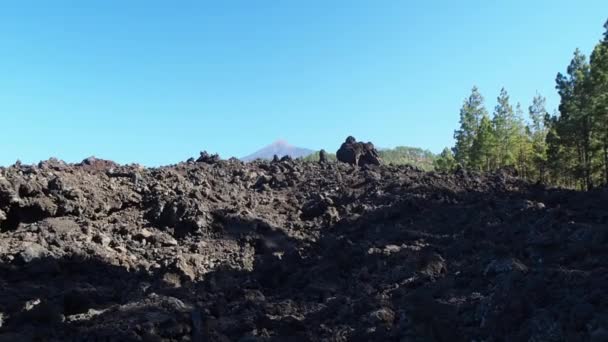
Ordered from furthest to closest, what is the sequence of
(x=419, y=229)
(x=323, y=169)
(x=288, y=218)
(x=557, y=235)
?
(x=323, y=169)
(x=288, y=218)
(x=419, y=229)
(x=557, y=235)

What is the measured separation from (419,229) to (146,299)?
9450 mm

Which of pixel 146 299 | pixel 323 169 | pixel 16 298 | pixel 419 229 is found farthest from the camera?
pixel 323 169

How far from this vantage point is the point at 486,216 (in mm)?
16938

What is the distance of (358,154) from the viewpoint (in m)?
31.7

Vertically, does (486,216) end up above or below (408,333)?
above

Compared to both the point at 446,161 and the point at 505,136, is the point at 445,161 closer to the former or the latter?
the point at 446,161

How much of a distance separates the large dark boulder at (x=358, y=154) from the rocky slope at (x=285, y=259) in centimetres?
915

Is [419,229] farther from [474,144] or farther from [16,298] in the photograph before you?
[474,144]

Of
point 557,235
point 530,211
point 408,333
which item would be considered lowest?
point 408,333

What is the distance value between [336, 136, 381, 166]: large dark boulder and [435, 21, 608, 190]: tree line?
13.7 meters

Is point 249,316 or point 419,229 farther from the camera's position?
point 419,229

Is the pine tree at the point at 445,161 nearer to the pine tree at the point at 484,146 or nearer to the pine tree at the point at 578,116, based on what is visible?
the pine tree at the point at 484,146

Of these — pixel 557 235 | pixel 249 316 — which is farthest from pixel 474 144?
pixel 249 316

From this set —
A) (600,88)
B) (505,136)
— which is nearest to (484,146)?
(505,136)
